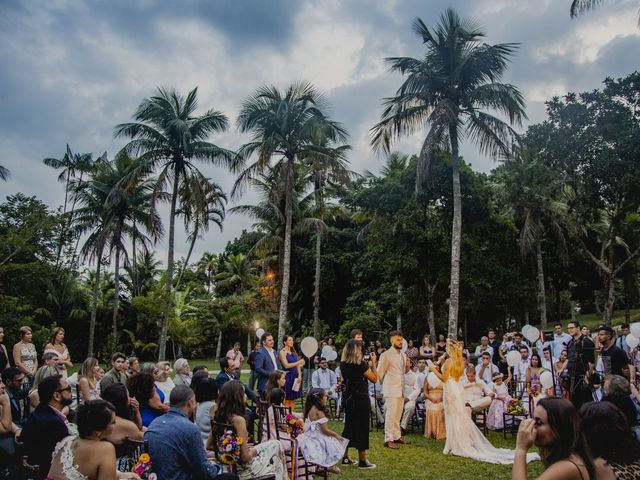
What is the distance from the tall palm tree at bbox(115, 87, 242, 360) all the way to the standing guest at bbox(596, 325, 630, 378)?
18433 mm

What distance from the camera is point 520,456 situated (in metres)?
2.90

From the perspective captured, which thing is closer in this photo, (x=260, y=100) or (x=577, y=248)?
(x=260, y=100)

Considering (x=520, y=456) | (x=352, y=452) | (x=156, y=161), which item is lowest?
(x=352, y=452)

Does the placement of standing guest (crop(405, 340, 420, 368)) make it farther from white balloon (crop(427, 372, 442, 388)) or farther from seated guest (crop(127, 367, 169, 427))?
seated guest (crop(127, 367, 169, 427))

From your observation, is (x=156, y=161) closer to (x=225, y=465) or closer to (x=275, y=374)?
(x=275, y=374)

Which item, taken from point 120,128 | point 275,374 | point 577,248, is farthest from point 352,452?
point 577,248

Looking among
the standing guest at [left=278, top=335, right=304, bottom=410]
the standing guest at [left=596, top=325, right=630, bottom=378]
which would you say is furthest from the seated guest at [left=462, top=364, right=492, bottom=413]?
the standing guest at [left=278, top=335, right=304, bottom=410]

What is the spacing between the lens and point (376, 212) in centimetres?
2611

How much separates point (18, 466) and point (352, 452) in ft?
17.7

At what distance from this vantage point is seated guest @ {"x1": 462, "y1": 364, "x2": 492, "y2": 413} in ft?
33.8

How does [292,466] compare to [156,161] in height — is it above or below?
below

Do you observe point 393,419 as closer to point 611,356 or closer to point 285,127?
point 611,356

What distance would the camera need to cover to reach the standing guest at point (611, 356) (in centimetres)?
801

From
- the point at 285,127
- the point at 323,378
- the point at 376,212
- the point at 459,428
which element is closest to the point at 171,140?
the point at 285,127
